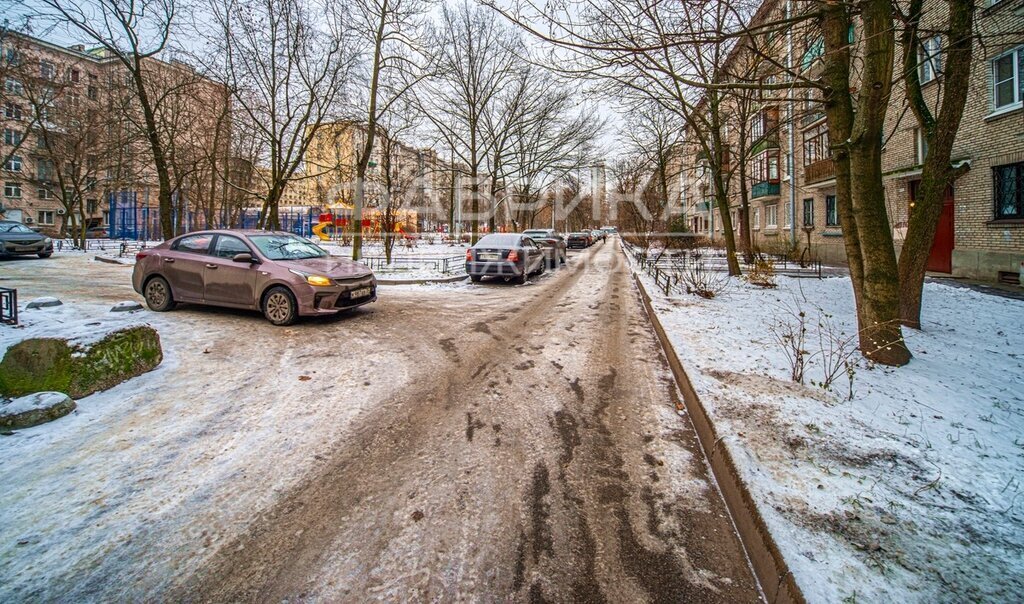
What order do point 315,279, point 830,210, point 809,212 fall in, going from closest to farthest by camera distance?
point 315,279 → point 830,210 → point 809,212

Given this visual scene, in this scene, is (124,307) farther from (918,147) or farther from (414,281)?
(918,147)

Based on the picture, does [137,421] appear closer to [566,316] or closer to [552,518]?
[552,518]

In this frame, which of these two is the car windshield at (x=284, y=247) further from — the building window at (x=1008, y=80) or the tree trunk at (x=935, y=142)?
the building window at (x=1008, y=80)

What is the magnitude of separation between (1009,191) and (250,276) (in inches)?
772

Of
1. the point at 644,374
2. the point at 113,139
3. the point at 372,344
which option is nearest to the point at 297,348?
the point at 372,344

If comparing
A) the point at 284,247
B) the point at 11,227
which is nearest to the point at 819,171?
the point at 284,247

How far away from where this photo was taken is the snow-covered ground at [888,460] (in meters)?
2.02

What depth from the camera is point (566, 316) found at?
8.95 meters

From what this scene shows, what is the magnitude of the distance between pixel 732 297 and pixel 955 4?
225 inches

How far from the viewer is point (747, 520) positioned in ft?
8.27

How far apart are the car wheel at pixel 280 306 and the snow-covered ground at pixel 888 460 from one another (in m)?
6.12

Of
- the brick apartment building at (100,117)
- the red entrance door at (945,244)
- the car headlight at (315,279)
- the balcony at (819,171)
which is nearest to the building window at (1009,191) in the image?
the red entrance door at (945,244)

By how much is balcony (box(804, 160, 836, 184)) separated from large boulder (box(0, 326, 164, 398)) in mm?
24977

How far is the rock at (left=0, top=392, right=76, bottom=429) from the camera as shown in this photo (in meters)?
3.70
